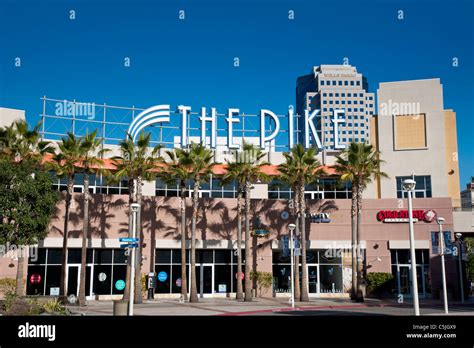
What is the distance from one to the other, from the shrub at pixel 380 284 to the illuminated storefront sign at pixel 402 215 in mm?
4380

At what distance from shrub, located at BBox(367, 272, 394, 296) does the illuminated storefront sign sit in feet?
14.4

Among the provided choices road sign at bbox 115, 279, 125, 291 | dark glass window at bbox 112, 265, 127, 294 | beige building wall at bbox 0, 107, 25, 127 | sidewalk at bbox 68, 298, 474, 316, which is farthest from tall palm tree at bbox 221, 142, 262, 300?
beige building wall at bbox 0, 107, 25, 127

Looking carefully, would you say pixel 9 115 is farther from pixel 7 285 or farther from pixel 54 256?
pixel 7 285

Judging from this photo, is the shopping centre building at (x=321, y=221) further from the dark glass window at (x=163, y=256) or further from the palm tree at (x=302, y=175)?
the palm tree at (x=302, y=175)

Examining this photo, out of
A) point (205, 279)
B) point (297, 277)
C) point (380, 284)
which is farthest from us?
point (205, 279)

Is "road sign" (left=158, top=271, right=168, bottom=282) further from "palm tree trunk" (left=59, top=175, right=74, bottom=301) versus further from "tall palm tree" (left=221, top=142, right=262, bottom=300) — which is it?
"palm tree trunk" (left=59, top=175, right=74, bottom=301)

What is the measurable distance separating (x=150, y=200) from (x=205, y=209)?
14.5ft

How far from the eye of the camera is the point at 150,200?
123ft

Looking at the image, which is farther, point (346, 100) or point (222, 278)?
point (346, 100)

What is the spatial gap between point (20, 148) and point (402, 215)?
2863 cm

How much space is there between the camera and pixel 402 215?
38.1 metres

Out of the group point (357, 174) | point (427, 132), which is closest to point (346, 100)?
point (427, 132)

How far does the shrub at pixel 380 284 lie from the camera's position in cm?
3703
